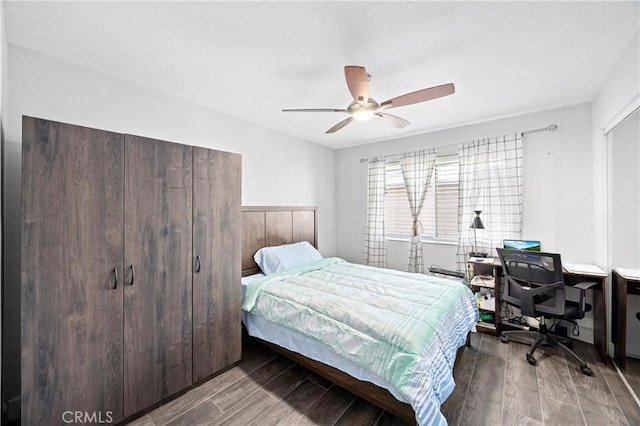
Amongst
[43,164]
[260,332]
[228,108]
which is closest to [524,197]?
[260,332]

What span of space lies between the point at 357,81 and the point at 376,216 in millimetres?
2762

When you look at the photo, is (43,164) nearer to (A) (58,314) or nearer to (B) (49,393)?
(A) (58,314)

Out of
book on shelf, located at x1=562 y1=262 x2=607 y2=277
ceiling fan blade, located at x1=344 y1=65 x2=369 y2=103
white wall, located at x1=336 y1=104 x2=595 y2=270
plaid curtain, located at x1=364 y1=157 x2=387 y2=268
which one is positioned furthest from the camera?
plaid curtain, located at x1=364 y1=157 x2=387 y2=268

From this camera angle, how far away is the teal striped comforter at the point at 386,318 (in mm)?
1473

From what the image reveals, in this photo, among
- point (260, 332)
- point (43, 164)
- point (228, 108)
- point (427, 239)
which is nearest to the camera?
point (43, 164)

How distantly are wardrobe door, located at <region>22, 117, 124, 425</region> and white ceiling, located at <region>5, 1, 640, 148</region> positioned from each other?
71cm

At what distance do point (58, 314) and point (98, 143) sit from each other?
1.08 metres

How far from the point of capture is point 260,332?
2.43 m

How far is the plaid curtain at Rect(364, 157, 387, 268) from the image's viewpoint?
165 inches

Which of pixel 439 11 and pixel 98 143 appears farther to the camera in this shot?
pixel 98 143

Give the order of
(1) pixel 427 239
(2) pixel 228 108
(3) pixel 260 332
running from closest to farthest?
1. (3) pixel 260 332
2. (2) pixel 228 108
3. (1) pixel 427 239

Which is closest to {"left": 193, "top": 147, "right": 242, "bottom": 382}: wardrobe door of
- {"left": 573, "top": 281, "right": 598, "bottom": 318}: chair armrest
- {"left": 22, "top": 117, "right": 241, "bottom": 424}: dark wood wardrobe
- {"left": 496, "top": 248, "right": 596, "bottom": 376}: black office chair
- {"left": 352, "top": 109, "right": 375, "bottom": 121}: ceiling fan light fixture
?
{"left": 22, "top": 117, "right": 241, "bottom": 424}: dark wood wardrobe

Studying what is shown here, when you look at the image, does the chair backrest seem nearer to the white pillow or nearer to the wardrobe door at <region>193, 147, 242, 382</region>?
the white pillow

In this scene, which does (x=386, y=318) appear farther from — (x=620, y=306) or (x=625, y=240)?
(x=625, y=240)
